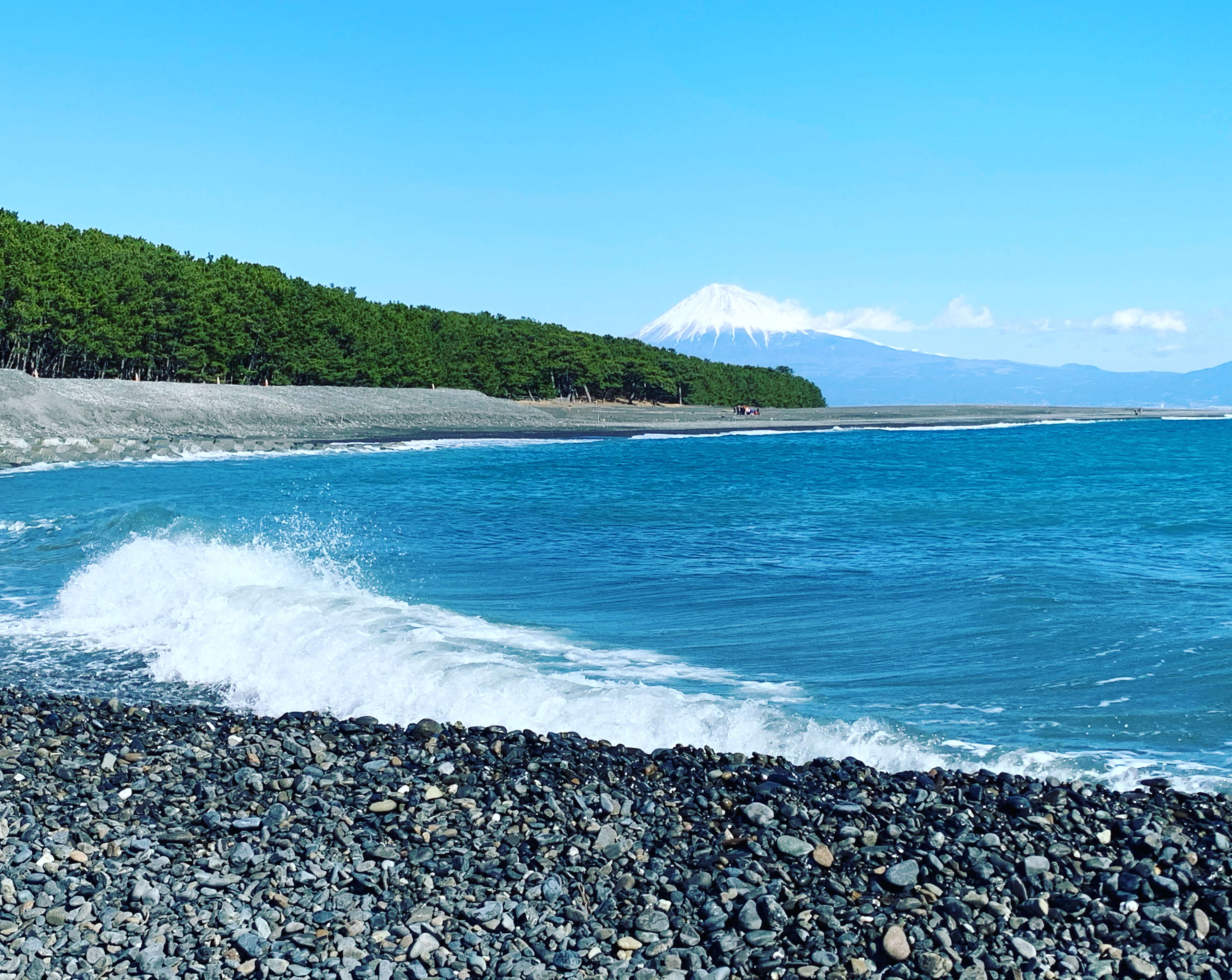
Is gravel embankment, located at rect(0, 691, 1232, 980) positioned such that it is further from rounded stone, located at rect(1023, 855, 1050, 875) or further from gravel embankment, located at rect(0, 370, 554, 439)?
gravel embankment, located at rect(0, 370, 554, 439)

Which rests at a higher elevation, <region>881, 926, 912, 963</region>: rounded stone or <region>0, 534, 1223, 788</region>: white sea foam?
<region>881, 926, 912, 963</region>: rounded stone

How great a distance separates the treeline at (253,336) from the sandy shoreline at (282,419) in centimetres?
497

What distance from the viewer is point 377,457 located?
48.3 m

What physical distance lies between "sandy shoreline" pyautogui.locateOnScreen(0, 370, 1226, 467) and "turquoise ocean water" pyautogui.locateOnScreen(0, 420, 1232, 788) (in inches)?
659

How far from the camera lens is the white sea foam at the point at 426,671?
27.8ft

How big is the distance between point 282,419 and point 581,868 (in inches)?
2481

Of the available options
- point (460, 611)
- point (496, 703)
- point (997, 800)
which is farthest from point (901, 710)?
point (460, 611)

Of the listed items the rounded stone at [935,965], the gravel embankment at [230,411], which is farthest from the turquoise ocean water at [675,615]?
the gravel embankment at [230,411]

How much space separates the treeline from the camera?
210 ft

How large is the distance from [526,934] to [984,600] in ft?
37.3

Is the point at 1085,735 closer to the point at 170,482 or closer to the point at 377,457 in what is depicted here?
the point at 170,482

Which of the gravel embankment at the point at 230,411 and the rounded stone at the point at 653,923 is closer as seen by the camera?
the rounded stone at the point at 653,923

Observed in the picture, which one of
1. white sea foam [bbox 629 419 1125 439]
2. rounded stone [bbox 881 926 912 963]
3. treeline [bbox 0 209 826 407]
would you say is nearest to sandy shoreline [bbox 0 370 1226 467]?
white sea foam [bbox 629 419 1125 439]

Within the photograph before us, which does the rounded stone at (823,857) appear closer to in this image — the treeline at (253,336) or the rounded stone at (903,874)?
the rounded stone at (903,874)
